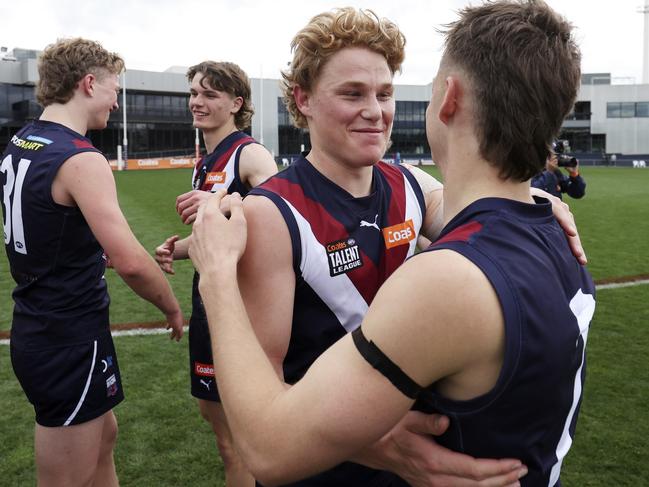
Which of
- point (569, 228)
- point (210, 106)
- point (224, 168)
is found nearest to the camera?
point (569, 228)

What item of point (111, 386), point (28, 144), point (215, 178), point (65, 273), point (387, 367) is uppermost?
point (28, 144)

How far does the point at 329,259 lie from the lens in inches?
82.7

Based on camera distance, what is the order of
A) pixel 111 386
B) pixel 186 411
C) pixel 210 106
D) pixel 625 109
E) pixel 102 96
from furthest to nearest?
1. pixel 625 109
2. pixel 186 411
3. pixel 210 106
4. pixel 102 96
5. pixel 111 386

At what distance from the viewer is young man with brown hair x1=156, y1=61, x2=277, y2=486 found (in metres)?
3.67

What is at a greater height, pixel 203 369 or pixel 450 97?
pixel 450 97

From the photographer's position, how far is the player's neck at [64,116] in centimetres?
311

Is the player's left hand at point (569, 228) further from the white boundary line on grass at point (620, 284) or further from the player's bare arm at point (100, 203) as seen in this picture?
the white boundary line on grass at point (620, 284)

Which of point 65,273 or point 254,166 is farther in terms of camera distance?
point 254,166

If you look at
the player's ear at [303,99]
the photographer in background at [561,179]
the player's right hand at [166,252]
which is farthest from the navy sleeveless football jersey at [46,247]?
the photographer in background at [561,179]

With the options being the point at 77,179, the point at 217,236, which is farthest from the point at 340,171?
the point at 77,179

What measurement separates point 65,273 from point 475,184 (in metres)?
2.25

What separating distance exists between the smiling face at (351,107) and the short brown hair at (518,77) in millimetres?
817

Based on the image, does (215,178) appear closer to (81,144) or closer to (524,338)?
(81,144)

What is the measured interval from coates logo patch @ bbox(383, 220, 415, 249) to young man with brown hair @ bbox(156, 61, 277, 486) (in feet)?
4.90
